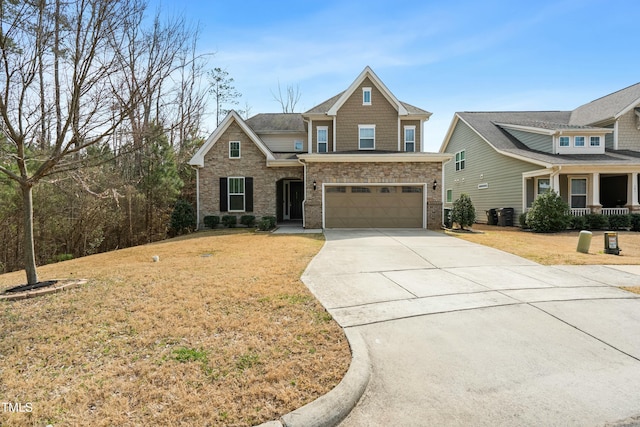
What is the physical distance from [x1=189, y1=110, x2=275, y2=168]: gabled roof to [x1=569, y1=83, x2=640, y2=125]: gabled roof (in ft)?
67.3

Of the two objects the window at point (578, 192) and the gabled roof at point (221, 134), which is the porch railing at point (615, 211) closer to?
the window at point (578, 192)

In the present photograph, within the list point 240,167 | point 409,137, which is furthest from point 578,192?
point 240,167

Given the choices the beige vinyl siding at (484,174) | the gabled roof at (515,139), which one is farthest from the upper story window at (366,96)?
the beige vinyl siding at (484,174)

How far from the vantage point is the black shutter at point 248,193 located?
56.7 feet

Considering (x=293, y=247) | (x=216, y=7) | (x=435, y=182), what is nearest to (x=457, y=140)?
(x=435, y=182)

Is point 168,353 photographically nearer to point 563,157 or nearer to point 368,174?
point 368,174

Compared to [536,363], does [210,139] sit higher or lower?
higher

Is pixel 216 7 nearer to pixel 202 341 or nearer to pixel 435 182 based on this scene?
pixel 202 341

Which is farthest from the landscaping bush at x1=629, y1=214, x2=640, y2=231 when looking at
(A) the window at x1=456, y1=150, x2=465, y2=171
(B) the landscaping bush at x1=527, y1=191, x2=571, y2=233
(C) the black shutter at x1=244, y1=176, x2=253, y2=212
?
(C) the black shutter at x1=244, y1=176, x2=253, y2=212

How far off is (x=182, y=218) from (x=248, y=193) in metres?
3.69

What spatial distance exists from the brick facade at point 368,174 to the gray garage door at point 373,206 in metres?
0.37

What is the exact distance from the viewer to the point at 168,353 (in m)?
3.30

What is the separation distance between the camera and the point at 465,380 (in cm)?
302

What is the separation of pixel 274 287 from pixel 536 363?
3.79 meters
